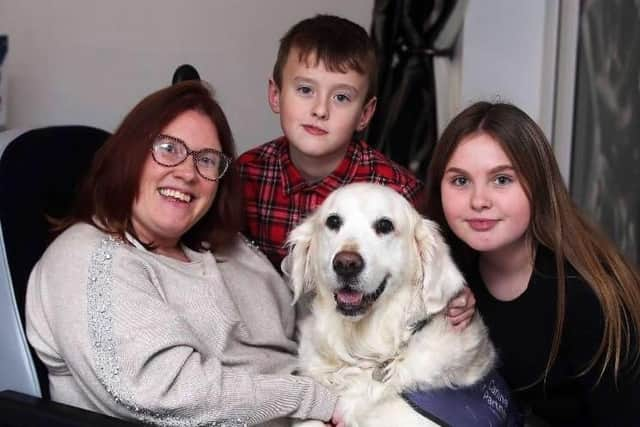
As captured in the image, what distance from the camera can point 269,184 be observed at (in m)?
2.21

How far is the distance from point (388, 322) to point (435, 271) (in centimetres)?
15

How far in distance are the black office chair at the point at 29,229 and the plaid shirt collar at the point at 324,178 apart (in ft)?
1.71

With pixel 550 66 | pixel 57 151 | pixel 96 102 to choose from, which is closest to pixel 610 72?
pixel 550 66

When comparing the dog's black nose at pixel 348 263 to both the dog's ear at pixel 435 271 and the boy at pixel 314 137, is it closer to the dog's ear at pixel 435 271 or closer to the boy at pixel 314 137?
the dog's ear at pixel 435 271

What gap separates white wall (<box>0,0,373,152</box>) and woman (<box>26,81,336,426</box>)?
94 cm

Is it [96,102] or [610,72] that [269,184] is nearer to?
[96,102]

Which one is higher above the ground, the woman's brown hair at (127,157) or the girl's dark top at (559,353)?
the woman's brown hair at (127,157)

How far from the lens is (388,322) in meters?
1.72

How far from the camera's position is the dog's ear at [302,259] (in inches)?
72.6

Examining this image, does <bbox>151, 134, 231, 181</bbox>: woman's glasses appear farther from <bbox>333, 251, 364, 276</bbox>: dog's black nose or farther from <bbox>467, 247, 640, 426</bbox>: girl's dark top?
<bbox>467, 247, 640, 426</bbox>: girl's dark top

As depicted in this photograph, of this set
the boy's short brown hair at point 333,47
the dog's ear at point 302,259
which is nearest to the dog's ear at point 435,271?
the dog's ear at point 302,259

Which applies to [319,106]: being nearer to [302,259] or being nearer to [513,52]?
[302,259]

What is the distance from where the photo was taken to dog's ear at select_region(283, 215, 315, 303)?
185 centimetres

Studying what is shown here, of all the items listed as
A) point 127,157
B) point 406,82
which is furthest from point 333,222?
point 406,82
